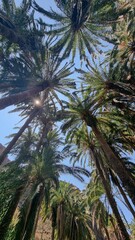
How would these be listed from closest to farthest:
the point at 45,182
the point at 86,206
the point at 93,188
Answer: the point at 45,182 < the point at 93,188 < the point at 86,206

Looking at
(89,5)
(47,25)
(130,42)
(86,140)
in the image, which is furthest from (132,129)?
(47,25)

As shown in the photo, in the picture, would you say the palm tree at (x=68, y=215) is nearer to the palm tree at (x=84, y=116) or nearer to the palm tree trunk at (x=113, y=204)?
the palm tree trunk at (x=113, y=204)

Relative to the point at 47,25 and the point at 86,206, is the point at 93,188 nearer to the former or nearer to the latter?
the point at 86,206

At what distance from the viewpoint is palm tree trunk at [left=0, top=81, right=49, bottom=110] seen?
10.4m

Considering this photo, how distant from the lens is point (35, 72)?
43.3 ft

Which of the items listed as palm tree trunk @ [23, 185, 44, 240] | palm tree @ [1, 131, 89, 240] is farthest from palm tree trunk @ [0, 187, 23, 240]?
palm tree trunk @ [23, 185, 44, 240]

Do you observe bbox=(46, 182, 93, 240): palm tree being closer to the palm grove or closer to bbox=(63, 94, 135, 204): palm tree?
the palm grove

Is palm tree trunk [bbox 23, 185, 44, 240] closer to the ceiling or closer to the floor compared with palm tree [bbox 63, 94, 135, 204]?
closer to the floor

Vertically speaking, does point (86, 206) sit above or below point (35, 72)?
below

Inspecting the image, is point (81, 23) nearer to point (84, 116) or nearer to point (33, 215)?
point (84, 116)

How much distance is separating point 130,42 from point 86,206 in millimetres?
11280

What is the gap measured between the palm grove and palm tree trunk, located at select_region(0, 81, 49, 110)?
2.1 inches

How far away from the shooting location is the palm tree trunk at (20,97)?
10369 millimetres

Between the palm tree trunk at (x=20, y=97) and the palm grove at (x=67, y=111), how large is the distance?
2.1 inches
